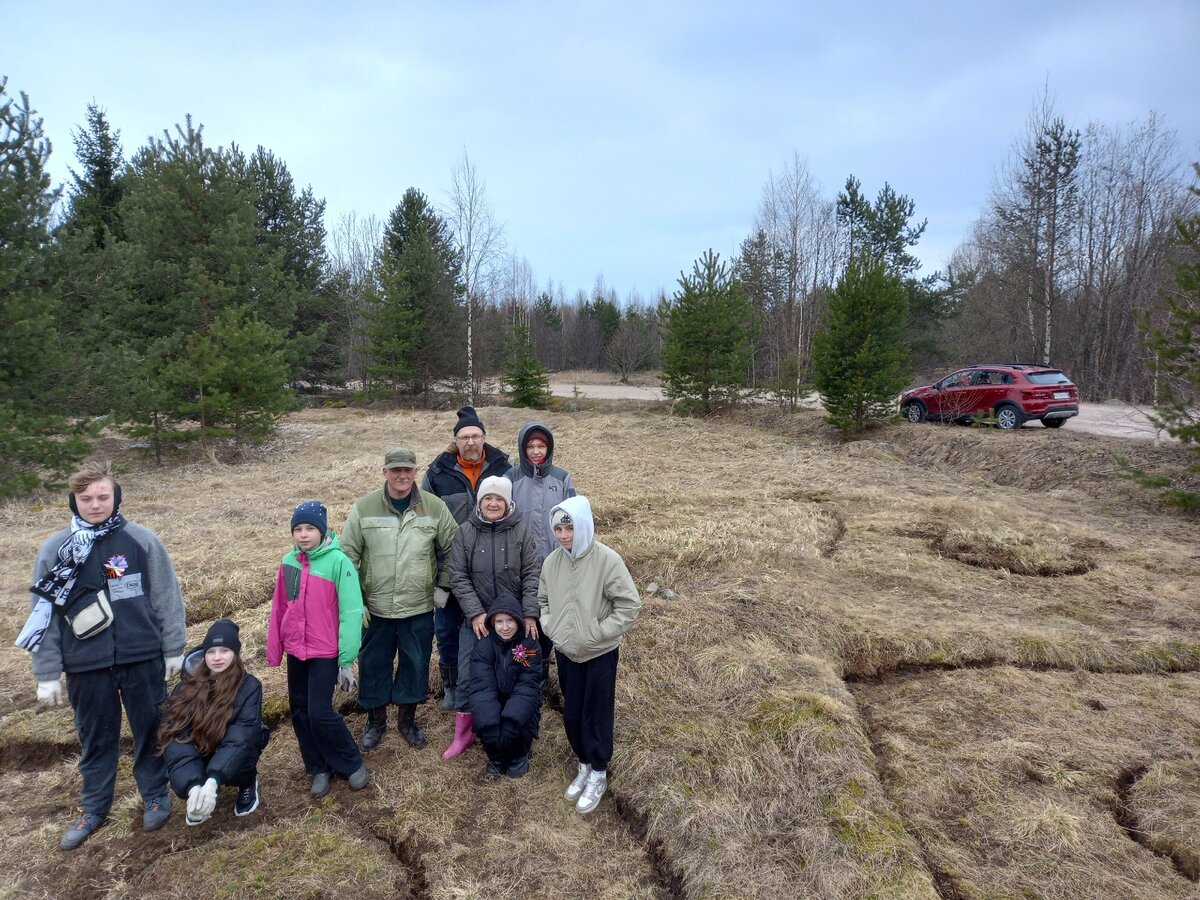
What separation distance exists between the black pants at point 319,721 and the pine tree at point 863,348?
13.5 meters

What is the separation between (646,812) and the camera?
3.32 m

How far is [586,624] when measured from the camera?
3.23m

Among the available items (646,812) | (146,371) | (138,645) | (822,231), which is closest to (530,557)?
(646,812)

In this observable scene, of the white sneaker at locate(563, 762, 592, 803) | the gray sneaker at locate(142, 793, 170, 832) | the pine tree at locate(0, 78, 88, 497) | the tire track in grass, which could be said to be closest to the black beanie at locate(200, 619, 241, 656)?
the gray sneaker at locate(142, 793, 170, 832)

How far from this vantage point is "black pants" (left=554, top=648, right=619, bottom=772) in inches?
131

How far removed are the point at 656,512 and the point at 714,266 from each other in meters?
11.8

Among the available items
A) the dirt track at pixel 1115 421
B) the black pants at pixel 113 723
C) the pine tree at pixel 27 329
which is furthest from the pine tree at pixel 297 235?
the black pants at pixel 113 723

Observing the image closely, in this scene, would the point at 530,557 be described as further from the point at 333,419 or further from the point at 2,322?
the point at 333,419

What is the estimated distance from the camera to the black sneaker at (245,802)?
326 centimetres

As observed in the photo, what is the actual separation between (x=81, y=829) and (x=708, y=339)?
17203 mm

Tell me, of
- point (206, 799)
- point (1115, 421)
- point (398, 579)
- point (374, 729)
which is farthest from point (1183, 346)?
point (206, 799)

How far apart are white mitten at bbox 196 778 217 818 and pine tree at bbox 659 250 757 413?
16780mm

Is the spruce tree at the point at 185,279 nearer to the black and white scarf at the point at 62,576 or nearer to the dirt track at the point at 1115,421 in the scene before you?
the black and white scarf at the point at 62,576

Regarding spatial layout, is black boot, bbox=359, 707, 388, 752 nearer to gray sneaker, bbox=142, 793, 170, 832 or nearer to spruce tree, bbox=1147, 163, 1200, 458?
gray sneaker, bbox=142, 793, 170, 832
